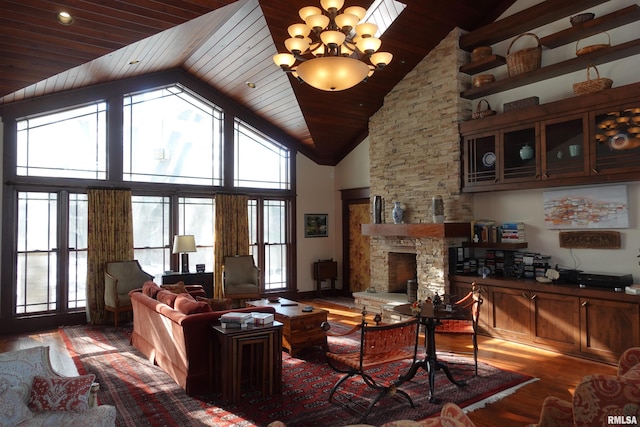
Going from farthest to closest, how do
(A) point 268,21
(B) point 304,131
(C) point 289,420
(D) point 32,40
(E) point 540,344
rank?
(B) point 304,131
(A) point 268,21
(E) point 540,344
(D) point 32,40
(C) point 289,420

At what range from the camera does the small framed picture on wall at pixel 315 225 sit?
31.8ft

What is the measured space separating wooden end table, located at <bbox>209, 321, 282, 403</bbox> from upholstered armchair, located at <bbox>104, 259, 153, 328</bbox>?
3.47m

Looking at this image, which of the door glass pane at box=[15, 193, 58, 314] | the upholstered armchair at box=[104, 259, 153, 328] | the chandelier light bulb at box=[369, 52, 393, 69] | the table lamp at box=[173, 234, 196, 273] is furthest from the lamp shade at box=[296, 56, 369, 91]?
the door glass pane at box=[15, 193, 58, 314]

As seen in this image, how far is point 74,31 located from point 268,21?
96.2 inches

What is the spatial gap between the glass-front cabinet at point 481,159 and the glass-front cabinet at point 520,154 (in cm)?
14

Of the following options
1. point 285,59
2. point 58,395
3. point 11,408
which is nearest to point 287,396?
point 58,395

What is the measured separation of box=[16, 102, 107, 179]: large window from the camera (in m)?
6.85

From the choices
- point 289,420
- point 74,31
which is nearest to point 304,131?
point 74,31

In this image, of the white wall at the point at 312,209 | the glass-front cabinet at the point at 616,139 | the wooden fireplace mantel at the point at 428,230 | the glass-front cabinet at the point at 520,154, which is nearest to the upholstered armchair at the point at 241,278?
the white wall at the point at 312,209

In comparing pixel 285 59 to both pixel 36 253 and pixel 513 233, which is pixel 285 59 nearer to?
pixel 513 233

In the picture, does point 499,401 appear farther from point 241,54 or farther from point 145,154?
point 145,154

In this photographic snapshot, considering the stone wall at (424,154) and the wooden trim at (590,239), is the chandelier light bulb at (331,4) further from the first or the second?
the wooden trim at (590,239)

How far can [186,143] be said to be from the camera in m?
8.34

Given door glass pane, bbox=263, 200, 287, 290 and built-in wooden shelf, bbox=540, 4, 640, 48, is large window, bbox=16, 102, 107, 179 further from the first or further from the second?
built-in wooden shelf, bbox=540, 4, 640, 48
